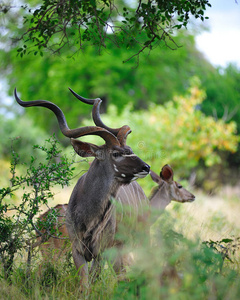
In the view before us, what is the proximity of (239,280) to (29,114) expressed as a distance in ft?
78.9

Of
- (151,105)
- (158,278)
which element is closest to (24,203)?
(158,278)

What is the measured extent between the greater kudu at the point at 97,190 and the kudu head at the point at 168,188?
7.55ft

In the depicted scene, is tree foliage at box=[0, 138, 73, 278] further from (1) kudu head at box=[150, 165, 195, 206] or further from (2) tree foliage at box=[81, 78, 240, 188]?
(2) tree foliage at box=[81, 78, 240, 188]

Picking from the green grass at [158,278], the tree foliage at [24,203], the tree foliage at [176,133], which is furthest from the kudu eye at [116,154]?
the tree foliage at [176,133]

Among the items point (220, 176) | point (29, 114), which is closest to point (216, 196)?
point (220, 176)

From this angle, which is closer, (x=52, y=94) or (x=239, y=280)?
(x=239, y=280)

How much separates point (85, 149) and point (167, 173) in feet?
8.47

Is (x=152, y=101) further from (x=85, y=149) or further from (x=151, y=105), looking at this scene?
(x=85, y=149)

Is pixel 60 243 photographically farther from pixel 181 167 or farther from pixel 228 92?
pixel 228 92

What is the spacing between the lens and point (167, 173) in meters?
6.93

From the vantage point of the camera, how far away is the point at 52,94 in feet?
78.2

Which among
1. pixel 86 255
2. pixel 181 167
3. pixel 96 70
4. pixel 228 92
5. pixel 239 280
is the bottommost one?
pixel 239 280

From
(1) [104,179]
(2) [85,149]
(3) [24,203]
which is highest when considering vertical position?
(2) [85,149]

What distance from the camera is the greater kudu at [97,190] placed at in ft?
14.7
